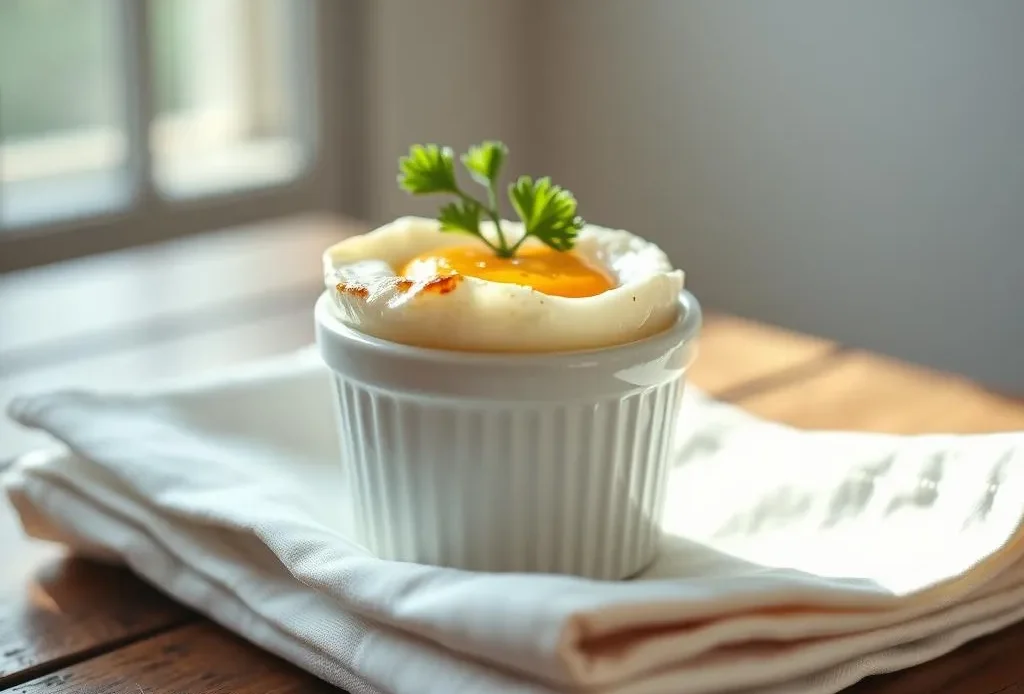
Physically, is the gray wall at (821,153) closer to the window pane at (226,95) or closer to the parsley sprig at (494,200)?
the window pane at (226,95)

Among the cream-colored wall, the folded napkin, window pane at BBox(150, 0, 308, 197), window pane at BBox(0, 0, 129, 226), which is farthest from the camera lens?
the cream-colored wall

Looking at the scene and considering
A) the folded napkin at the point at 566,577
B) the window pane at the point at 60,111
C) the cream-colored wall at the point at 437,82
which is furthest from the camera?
the cream-colored wall at the point at 437,82

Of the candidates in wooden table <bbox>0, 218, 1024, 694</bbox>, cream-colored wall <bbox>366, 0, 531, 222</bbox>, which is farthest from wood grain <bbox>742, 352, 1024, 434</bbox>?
cream-colored wall <bbox>366, 0, 531, 222</bbox>

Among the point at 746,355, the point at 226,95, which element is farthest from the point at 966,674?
the point at 226,95

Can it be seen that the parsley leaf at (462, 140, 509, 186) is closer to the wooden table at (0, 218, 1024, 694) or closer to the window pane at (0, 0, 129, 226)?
the wooden table at (0, 218, 1024, 694)

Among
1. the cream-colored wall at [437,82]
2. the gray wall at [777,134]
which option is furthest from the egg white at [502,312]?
the cream-colored wall at [437,82]

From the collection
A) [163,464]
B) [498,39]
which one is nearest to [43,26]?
[498,39]

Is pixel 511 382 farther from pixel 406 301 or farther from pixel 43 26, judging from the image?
pixel 43 26
